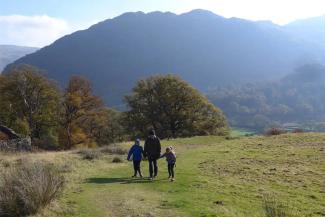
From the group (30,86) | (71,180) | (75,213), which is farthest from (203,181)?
(30,86)

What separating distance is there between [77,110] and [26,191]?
5855 centimetres

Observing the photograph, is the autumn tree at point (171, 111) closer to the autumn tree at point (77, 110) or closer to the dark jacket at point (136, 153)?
the autumn tree at point (77, 110)

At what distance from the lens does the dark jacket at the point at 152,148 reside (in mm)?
25484

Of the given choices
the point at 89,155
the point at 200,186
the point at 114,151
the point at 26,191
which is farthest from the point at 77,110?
the point at 26,191

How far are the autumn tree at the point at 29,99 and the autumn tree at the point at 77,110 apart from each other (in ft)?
6.08

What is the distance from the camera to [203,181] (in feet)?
79.3

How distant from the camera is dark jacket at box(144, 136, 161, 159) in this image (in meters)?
25.5

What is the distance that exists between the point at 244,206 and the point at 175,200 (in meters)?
2.82

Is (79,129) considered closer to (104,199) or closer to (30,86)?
(30,86)

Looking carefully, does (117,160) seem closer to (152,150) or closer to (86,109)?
(152,150)

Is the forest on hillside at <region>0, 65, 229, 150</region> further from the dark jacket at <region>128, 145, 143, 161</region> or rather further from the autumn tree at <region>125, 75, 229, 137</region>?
the dark jacket at <region>128, 145, 143, 161</region>

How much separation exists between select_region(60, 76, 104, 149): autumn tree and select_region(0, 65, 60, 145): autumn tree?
1.85 meters

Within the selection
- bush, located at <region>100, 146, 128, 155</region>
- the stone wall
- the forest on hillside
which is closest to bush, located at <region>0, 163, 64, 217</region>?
→ the stone wall

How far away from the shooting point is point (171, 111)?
244 ft
